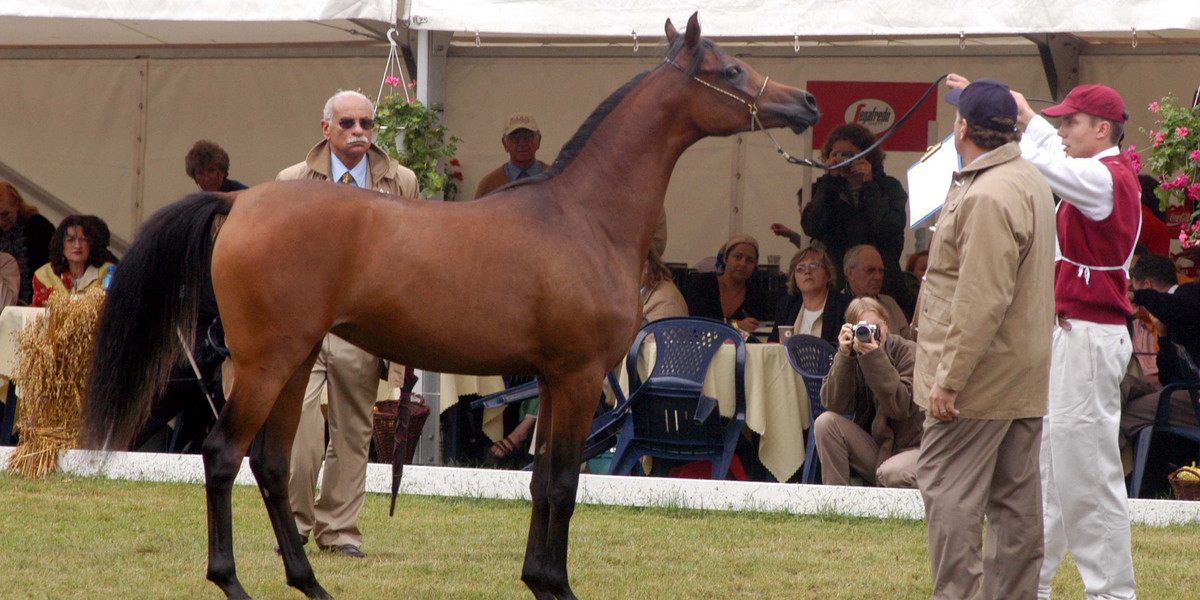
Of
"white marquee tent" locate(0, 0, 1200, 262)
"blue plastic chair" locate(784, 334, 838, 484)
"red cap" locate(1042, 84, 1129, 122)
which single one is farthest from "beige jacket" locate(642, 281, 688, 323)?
"red cap" locate(1042, 84, 1129, 122)

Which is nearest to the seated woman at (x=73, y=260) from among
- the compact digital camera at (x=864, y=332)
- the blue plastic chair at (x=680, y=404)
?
the blue plastic chair at (x=680, y=404)

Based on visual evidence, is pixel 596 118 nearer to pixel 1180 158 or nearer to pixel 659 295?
pixel 659 295

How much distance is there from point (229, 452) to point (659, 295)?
369 cm

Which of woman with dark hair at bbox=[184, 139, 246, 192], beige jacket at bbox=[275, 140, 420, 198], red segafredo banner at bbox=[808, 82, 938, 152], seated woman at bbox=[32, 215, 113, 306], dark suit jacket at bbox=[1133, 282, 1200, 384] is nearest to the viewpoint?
beige jacket at bbox=[275, 140, 420, 198]

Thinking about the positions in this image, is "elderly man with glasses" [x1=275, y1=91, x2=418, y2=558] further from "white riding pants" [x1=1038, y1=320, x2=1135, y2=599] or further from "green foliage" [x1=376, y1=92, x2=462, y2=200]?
"white riding pants" [x1=1038, y1=320, x2=1135, y2=599]

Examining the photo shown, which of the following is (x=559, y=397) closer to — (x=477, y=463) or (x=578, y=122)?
(x=477, y=463)

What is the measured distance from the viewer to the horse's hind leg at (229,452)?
4066 millimetres

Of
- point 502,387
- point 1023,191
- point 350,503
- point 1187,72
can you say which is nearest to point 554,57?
point 502,387

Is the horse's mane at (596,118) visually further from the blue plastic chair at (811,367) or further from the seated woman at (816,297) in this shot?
the seated woman at (816,297)

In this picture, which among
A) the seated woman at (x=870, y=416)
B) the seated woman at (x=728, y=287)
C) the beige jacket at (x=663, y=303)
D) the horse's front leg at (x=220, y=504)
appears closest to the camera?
the horse's front leg at (x=220, y=504)

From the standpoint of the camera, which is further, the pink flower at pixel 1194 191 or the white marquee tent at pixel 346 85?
the white marquee tent at pixel 346 85

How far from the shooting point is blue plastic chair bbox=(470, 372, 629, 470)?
22.2 feet

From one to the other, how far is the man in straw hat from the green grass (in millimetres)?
937

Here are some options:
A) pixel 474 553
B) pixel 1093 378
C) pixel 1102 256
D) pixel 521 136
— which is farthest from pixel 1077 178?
pixel 521 136
